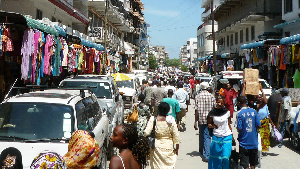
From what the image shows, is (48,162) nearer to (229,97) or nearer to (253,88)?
(253,88)

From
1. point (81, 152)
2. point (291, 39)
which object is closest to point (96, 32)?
point (291, 39)

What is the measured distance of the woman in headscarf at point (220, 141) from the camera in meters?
6.74

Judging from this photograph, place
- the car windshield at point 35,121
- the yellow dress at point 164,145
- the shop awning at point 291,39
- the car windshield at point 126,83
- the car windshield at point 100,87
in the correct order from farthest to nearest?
the car windshield at point 126,83 < the shop awning at point 291,39 < the car windshield at point 100,87 < the yellow dress at point 164,145 < the car windshield at point 35,121

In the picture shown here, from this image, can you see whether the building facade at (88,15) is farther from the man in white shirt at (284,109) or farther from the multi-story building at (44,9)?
the man in white shirt at (284,109)

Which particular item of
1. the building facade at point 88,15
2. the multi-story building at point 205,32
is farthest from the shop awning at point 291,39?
the multi-story building at point 205,32

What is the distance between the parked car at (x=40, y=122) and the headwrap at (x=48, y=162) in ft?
7.21

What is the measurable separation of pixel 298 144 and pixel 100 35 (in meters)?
23.8

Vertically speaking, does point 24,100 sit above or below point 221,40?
below

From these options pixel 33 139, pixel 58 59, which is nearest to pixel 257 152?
pixel 33 139

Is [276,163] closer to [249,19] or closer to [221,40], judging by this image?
[249,19]

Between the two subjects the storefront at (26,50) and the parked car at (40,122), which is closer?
the parked car at (40,122)

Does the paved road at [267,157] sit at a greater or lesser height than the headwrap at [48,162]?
lesser

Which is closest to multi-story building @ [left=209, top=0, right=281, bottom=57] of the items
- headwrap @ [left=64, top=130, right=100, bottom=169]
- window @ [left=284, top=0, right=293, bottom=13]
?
window @ [left=284, top=0, right=293, bottom=13]

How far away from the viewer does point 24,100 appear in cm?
612
